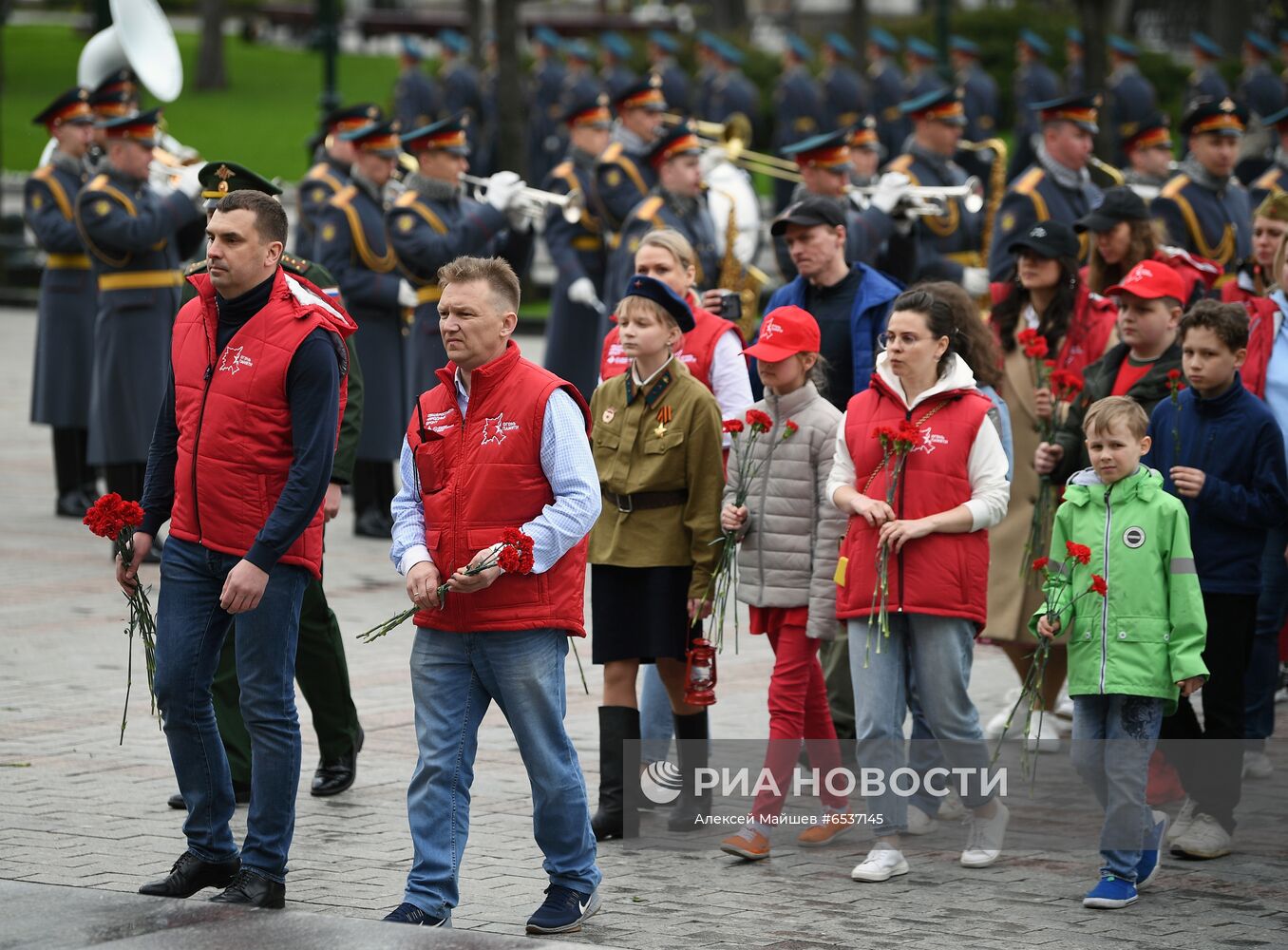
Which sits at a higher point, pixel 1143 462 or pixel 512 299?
pixel 512 299

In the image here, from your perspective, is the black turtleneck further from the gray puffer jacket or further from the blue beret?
the gray puffer jacket

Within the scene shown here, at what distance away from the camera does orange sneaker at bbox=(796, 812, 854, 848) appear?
23.0 feet

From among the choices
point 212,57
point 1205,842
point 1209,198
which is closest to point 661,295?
point 1205,842

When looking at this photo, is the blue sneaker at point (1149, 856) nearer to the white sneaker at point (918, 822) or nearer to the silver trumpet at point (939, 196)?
the white sneaker at point (918, 822)

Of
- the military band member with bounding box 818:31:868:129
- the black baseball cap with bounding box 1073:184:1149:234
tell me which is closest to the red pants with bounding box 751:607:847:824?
the black baseball cap with bounding box 1073:184:1149:234

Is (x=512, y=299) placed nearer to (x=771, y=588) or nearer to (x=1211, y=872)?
(x=771, y=588)

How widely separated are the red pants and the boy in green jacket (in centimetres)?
82

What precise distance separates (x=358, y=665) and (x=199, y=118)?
1382 inches

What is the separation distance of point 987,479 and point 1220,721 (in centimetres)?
121

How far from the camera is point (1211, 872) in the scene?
6.71m

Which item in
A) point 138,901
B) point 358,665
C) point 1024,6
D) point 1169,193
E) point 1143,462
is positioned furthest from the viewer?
point 1024,6

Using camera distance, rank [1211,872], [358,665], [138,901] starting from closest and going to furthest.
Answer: [138,901] → [1211,872] → [358,665]

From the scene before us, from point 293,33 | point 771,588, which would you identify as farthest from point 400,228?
point 293,33

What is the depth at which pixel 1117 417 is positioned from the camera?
6.58 m
